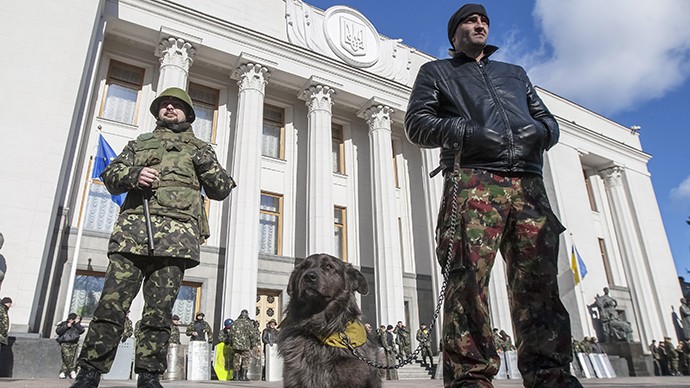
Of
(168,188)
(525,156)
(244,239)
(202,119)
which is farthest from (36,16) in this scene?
(525,156)

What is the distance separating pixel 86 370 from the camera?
3.15 meters

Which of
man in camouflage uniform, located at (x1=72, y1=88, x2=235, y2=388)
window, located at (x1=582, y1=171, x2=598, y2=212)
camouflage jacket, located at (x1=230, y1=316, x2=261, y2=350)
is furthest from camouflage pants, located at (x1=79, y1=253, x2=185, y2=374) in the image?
window, located at (x1=582, y1=171, x2=598, y2=212)

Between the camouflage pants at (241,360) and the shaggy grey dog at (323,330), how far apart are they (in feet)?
33.9

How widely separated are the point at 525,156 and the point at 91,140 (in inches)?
706

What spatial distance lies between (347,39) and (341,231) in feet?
31.8

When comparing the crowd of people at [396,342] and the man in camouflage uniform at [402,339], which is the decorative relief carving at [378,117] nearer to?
the crowd of people at [396,342]

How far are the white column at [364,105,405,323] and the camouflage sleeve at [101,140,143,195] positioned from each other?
52.2ft

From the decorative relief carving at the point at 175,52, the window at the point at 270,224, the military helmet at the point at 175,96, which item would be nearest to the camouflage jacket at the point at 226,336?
the window at the point at 270,224

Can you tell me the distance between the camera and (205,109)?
66.5ft

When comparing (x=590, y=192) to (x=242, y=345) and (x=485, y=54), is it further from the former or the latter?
(x=485, y=54)

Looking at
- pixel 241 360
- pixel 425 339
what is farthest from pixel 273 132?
pixel 425 339

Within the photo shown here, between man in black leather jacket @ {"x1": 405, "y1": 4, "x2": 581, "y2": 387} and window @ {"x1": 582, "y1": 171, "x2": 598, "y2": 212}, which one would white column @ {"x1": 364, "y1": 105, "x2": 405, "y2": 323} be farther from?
window @ {"x1": 582, "y1": 171, "x2": 598, "y2": 212}

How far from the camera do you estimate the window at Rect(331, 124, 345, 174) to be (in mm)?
22781

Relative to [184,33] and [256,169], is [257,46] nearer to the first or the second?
[184,33]
